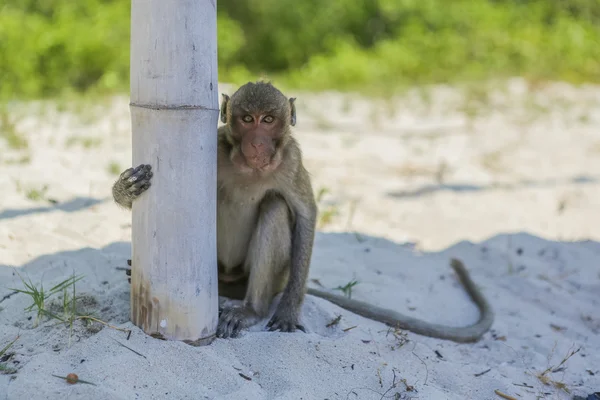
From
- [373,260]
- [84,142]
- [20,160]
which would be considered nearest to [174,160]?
[373,260]

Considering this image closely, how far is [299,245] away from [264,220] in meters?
0.25

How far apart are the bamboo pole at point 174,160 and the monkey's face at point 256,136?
37 centimetres

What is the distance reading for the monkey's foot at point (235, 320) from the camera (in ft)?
10.8

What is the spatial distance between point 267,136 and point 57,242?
5.12ft

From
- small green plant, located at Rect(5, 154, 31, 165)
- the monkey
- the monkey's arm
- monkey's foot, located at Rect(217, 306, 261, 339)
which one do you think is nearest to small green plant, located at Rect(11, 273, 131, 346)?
monkey's foot, located at Rect(217, 306, 261, 339)

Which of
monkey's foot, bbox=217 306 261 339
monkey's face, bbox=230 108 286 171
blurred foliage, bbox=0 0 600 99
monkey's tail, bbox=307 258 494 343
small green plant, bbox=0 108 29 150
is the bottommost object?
monkey's tail, bbox=307 258 494 343

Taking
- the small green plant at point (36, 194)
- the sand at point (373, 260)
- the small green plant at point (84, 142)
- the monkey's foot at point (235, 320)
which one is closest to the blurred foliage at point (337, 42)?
the sand at point (373, 260)

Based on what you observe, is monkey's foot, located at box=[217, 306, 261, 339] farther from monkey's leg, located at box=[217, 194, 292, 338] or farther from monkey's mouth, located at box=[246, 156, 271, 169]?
monkey's mouth, located at box=[246, 156, 271, 169]

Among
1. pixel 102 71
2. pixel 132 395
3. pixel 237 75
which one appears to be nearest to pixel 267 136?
pixel 132 395

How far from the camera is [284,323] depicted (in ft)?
11.7

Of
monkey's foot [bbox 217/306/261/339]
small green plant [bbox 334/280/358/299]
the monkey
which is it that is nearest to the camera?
monkey's foot [bbox 217/306/261/339]

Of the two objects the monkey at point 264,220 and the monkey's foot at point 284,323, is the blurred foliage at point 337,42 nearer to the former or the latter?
the monkey at point 264,220

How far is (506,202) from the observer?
264 inches

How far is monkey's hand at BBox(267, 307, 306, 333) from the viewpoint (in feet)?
11.6
